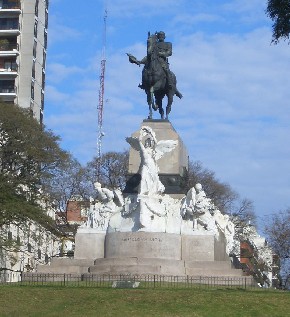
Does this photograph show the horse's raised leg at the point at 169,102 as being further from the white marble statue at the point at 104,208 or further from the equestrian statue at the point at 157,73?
the white marble statue at the point at 104,208

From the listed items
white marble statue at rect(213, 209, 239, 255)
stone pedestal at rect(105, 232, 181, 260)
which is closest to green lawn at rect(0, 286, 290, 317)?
stone pedestal at rect(105, 232, 181, 260)

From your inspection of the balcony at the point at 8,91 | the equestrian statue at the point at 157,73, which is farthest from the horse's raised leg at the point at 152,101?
the balcony at the point at 8,91

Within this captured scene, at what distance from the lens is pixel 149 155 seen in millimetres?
35406

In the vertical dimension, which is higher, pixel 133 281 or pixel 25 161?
pixel 25 161

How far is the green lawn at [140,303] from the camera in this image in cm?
2258

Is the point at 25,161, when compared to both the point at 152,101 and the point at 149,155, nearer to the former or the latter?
the point at 152,101

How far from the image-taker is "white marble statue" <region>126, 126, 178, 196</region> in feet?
114

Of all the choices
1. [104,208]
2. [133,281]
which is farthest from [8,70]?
[133,281]

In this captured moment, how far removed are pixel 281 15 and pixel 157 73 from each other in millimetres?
15953

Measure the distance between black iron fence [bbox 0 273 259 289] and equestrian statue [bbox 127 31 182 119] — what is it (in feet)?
31.6

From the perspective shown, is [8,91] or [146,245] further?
[8,91]

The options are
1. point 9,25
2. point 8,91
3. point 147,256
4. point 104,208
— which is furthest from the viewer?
point 9,25

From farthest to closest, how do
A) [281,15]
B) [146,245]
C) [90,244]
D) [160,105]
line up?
[160,105]
[90,244]
[146,245]
[281,15]

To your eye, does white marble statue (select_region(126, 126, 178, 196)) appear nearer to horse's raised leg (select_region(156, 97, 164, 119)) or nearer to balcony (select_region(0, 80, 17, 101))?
horse's raised leg (select_region(156, 97, 164, 119))
